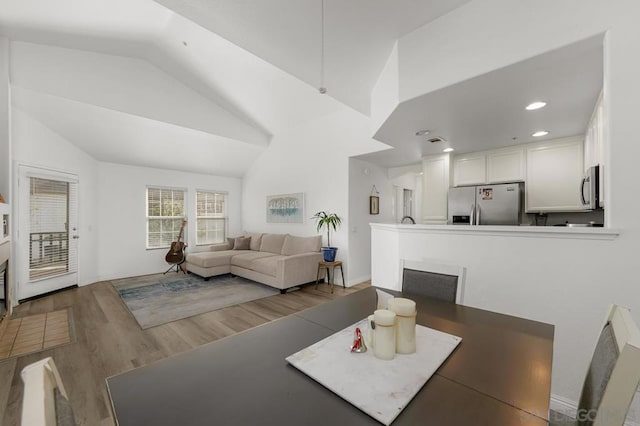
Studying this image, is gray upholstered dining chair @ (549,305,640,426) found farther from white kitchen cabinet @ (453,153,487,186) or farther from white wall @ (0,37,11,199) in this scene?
white wall @ (0,37,11,199)

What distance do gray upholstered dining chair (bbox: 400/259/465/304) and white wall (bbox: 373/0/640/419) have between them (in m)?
0.68

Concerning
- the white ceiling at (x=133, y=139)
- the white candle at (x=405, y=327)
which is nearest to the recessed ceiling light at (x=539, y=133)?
the white candle at (x=405, y=327)

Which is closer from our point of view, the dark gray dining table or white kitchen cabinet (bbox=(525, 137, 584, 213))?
the dark gray dining table

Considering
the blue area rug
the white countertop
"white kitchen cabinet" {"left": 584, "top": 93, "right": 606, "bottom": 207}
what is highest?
"white kitchen cabinet" {"left": 584, "top": 93, "right": 606, "bottom": 207}

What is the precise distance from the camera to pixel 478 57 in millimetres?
2051

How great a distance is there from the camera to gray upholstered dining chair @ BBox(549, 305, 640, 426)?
635 mm

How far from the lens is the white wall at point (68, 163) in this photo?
389 cm

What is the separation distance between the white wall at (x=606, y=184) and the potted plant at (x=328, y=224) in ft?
8.73

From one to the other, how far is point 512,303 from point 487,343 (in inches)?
49.6

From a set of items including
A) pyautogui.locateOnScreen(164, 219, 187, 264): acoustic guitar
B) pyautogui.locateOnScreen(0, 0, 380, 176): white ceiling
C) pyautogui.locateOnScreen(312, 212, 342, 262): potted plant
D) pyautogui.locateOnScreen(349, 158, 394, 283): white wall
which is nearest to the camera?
pyautogui.locateOnScreen(0, 0, 380, 176): white ceiling

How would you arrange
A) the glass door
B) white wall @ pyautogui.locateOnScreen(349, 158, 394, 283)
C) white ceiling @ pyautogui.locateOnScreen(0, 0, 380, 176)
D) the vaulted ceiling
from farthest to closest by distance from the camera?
white wall @ pyautogui.locateOnScreen(349, 158, 394, 283)
the glass door
white ceiling @ pyautogui.locateOnScreen(0, 0, 380, 176)
the vaulted ceiling

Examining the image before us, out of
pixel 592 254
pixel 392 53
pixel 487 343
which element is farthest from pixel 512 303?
pixel 392 53

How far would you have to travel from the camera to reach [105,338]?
287cm

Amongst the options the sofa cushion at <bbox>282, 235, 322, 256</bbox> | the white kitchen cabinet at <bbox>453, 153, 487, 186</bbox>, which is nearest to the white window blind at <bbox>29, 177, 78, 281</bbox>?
the sofa cushion at <bbox>282, 235, 322, 256</bbox>
